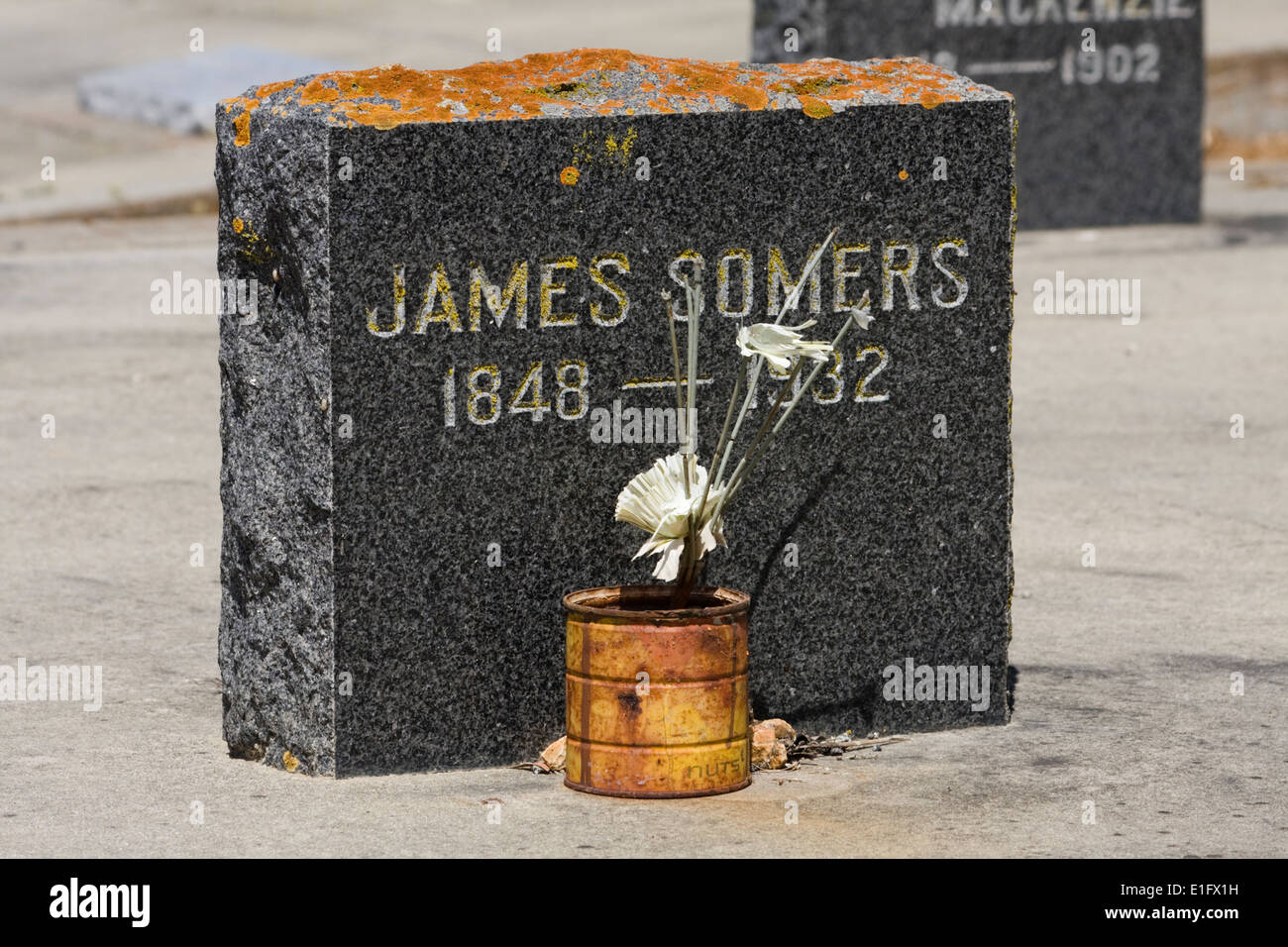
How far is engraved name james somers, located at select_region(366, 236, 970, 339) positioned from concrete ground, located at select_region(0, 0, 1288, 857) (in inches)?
44.9

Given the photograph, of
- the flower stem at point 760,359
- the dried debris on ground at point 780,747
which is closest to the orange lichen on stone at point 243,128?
the flower stem at point 760,359

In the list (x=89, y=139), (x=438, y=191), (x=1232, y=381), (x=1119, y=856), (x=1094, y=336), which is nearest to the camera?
(x=1119, y=856)

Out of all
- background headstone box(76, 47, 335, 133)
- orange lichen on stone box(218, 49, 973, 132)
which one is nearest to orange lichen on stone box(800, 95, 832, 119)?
orange lichen on stone box(218, 49, 973, 132)

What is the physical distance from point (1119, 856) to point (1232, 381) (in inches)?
251

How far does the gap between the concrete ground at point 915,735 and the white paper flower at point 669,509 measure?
61 cm

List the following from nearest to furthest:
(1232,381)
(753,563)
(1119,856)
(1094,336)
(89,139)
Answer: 1. (1119,856)
2. (753,563)
3. (1232,381)
4. (1094,336)
5. (89,139)

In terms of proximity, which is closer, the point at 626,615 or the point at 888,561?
the point at 626,615

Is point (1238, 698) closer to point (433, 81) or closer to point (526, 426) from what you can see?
point (526, 426)

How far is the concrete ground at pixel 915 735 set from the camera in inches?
210

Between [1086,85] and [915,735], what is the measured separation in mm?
10355

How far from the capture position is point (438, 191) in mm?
5559

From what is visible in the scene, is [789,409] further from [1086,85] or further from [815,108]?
[1086,85]

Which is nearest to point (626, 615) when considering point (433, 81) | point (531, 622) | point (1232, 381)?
point (531, 622)

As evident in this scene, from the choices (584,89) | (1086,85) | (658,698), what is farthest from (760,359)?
(1086,85)
